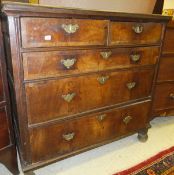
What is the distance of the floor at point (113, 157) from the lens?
4.66 ft

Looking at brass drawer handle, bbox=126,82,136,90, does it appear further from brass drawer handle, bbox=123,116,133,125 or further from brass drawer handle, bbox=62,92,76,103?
brass drawer handle, bbox=62,92,76,103

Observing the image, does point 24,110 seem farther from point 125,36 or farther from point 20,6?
point 125,36

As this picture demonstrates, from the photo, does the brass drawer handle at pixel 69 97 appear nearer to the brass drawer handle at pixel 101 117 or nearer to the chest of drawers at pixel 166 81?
the brass drawer handle at pixel 101 117

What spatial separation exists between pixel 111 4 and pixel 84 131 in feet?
3.89

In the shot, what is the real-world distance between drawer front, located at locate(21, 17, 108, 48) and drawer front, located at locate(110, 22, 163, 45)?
0.28 feet

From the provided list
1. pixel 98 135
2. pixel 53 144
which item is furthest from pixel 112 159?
pixel 53 144

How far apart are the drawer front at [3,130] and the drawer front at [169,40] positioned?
1.33m

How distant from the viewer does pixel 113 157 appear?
5.16 ft

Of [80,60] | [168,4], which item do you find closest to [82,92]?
[80,60]

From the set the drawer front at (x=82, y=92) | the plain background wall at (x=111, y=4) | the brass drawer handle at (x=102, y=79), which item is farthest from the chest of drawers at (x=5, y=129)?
the plain background wall at (x=111, y=4)

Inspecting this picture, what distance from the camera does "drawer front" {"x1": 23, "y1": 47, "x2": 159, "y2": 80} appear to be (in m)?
1.04

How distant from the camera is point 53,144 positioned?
4.16 feet

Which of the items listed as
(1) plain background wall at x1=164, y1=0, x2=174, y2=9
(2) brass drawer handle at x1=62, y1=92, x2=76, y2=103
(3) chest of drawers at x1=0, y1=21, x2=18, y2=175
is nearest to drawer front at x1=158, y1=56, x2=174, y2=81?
(1) plain background wall at x1=164, y1=0, x2=174, y2=9

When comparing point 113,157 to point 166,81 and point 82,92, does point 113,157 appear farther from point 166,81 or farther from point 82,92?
point 166,81
